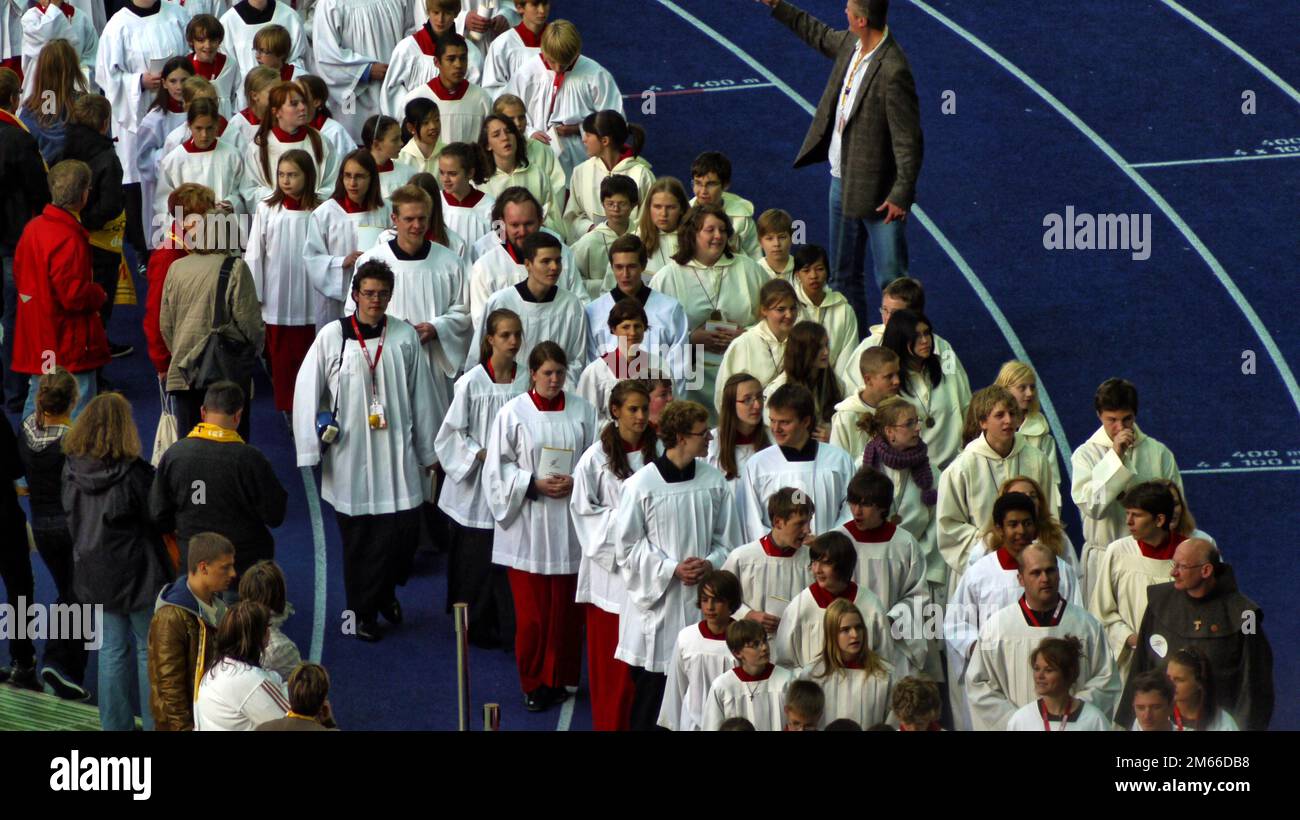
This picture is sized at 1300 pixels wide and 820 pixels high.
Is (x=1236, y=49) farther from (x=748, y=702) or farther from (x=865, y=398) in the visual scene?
(x=748, y=702)

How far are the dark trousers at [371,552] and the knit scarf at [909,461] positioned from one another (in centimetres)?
295

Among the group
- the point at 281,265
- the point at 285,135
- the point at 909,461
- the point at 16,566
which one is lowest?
the point at 16,566

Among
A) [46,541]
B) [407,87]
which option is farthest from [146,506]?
[407,87]

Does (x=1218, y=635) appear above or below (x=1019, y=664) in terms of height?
above

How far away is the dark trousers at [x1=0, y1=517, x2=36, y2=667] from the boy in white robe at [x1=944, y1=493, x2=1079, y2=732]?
524 cm

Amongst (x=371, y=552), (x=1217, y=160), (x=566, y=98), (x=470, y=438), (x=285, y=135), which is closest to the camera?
(x=470, y=438)

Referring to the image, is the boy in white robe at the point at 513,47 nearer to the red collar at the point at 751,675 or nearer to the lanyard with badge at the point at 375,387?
the lanyard with badge at the point at 375,387

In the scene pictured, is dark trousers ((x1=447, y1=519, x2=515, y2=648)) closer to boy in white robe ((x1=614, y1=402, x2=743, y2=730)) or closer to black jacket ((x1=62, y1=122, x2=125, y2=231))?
boy in white robe ((x1=614, y1=402, x2=743, y2=730))

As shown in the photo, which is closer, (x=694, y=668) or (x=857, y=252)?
(x=694, y=668)

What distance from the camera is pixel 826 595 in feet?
41.9

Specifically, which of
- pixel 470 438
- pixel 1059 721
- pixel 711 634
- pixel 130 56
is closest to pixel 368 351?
pixel 470 438

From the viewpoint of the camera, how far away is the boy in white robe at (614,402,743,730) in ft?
44.1

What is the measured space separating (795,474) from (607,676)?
5.26ft

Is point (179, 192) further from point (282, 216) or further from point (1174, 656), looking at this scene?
point (1174, 656)
